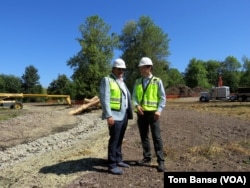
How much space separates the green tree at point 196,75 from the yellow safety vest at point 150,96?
106m

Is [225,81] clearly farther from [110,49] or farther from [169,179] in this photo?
[169,179]

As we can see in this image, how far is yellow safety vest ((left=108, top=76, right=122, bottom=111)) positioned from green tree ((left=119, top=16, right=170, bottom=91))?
58448 millimetres

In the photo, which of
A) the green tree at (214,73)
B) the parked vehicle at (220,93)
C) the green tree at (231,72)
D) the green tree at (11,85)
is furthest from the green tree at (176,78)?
the parked vehicle at (220,93)

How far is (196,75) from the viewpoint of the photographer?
11350cm

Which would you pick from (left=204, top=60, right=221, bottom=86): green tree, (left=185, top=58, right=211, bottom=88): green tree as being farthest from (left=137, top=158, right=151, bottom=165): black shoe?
(left=204, top=60, right=221, bottom=86): green tree

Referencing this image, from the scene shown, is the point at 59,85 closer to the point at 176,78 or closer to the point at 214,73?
the point at 176,78

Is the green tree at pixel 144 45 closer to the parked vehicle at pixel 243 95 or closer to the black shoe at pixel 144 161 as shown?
the parked vehicle at pixel 243 95

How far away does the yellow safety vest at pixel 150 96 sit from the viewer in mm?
6965

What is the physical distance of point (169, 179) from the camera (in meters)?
5.72

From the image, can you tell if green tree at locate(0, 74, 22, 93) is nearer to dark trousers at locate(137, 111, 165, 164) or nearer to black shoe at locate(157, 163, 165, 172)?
dark trousers at locate(137, 111, 165, 164)

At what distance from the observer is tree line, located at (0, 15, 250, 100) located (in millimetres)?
52219

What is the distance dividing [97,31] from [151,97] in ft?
164

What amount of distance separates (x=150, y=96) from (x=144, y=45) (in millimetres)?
62446

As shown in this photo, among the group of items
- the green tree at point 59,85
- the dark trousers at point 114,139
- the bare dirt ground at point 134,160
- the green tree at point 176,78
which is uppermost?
the green tree at point 176,78
